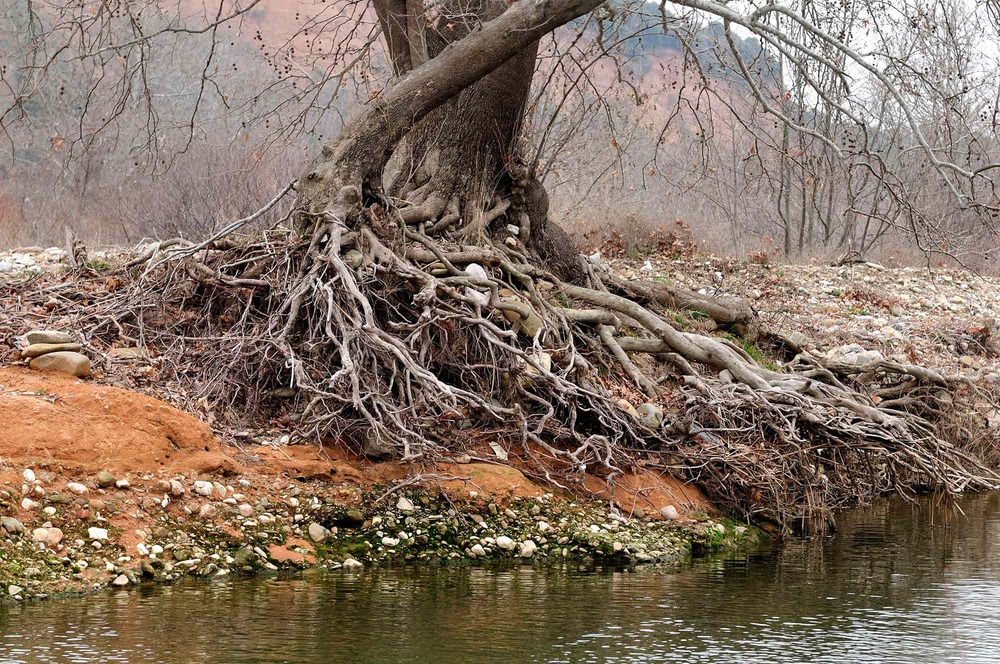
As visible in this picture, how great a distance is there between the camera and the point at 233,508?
704cm

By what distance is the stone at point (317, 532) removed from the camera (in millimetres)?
7090

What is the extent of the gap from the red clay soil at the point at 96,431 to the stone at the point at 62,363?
164mm

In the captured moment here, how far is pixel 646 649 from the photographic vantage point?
5180 millimetres

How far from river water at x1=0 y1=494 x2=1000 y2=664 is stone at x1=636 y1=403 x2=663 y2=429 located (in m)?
1.52

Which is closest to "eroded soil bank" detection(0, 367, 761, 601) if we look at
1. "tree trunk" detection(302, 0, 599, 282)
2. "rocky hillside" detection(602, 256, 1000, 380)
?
"tree trunk" detection(302, 0, 599, 282)

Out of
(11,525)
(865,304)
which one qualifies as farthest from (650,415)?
(865,304)

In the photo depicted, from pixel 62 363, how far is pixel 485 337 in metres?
2.97

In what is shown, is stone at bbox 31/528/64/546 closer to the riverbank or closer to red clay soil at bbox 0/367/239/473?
the riverbank

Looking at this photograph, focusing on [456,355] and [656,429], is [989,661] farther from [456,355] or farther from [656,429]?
[456,355]

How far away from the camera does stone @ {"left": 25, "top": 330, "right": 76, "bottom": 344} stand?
8.05 meters

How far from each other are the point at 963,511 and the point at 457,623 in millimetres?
5591

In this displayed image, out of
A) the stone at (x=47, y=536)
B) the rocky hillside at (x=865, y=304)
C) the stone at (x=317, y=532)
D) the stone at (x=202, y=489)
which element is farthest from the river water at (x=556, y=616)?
the rocky hillside at (x=865, y=304)

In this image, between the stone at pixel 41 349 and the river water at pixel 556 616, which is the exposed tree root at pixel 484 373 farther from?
the river water at pixel 556 616

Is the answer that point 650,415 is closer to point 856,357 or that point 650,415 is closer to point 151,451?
point 856,357
